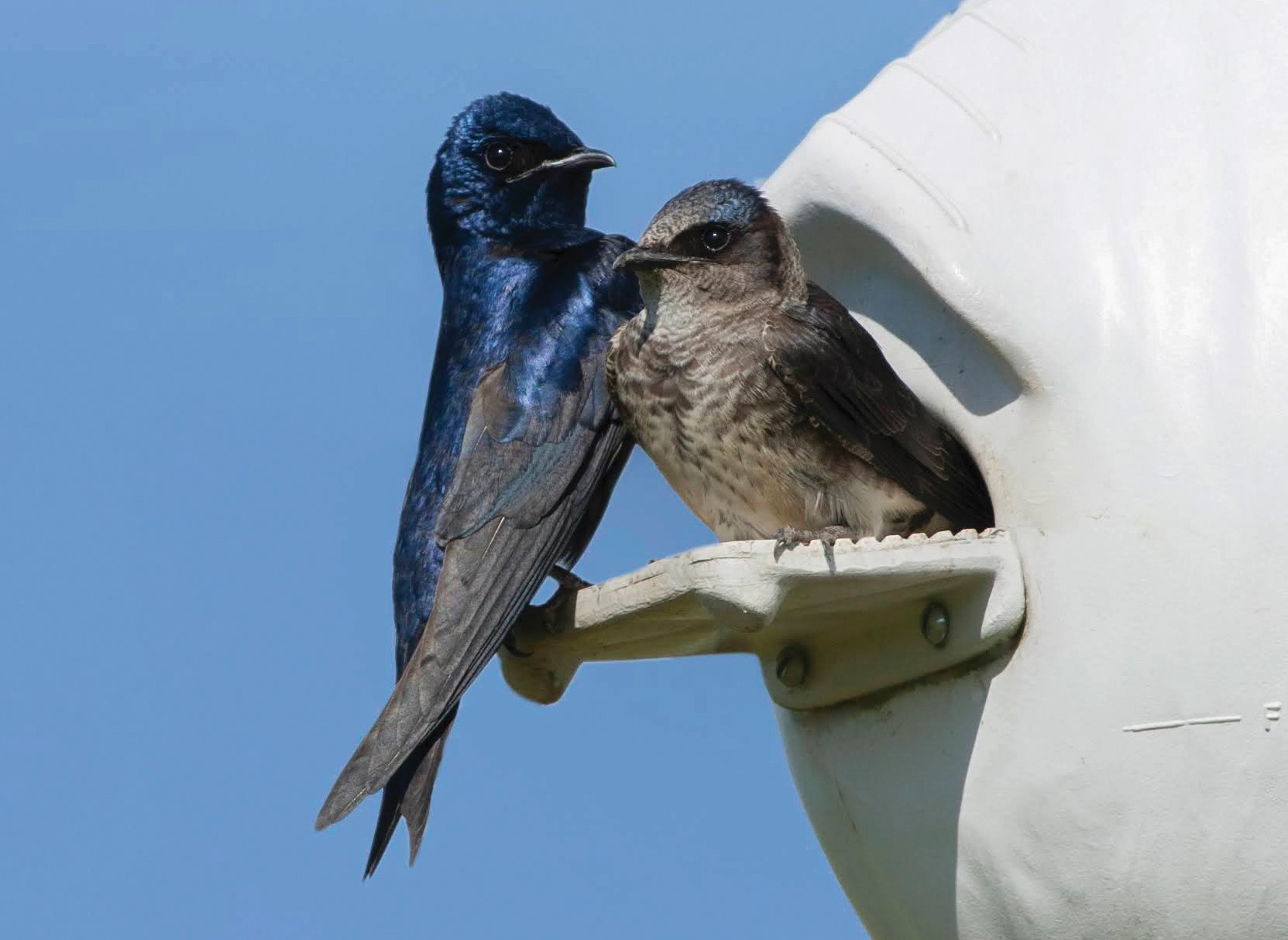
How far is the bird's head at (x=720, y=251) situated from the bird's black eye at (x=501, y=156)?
2.45ft

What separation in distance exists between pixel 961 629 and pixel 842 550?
0.30 m

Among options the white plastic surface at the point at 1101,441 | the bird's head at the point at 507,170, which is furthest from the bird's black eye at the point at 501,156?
the white plastic surface at the point at 1101,441

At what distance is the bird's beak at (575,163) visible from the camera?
4133 millimetres

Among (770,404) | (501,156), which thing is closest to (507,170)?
(501,156)

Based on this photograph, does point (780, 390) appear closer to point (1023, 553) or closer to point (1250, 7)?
point (1023, 553)

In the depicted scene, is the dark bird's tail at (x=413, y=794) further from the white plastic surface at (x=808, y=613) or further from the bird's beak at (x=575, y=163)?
the bird's beak at (x=575, y=163)

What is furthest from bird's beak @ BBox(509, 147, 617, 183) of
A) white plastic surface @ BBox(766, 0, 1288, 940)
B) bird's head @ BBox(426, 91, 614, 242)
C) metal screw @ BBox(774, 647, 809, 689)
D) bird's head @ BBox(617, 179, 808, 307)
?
metal screw @ BBox(774, 647, 809, 689)

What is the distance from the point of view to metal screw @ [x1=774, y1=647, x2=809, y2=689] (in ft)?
11.1

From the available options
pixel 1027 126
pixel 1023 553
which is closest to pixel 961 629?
pixel 1023 553

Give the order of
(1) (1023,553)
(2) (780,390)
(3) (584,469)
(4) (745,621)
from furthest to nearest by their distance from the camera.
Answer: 1. (3) (584,469)
2. (2) (780,390)
3. (1) (1023,553)
4. (4) (745,621)

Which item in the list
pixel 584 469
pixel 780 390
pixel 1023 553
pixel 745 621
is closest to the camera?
pixel 745 621

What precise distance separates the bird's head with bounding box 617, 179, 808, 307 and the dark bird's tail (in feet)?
2.36

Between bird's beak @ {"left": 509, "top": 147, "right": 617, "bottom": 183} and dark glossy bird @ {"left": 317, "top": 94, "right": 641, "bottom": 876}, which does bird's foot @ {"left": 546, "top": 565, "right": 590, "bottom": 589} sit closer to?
dark glossy bird @ {"left": 317, "top": 94, "right": 641, "bottom": 876}

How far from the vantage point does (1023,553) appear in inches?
119
